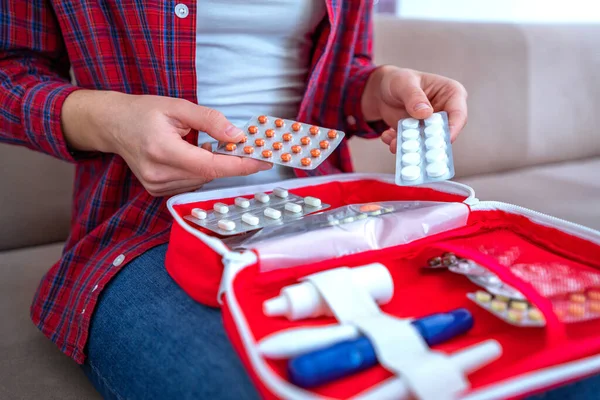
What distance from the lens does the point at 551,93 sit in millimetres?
1248

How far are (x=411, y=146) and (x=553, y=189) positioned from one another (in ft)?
2.09

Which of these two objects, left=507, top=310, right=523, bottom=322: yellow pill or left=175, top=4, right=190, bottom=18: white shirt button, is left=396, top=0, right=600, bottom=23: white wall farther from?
left=507, top=310, right=523, bottom=322: yellow pill

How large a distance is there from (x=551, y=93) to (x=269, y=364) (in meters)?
1.15

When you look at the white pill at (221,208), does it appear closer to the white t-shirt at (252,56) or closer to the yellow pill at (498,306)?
the white t-shirt at (252,56)

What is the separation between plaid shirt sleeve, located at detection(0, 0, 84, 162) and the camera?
544 millimetres

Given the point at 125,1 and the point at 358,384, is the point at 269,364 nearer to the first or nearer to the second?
the point at 358,384

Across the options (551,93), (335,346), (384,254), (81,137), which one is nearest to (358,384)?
(335,346)

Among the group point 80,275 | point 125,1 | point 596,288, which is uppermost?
point 125,1

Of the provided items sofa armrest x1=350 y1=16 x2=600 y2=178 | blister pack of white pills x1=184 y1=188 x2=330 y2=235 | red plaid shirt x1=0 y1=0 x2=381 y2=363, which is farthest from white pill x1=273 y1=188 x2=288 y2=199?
sofa armrest x1=350 y1=16 x2=600 y2=178

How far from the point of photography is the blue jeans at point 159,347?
0.35 m

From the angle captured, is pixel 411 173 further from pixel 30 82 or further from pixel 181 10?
pixel 30 82

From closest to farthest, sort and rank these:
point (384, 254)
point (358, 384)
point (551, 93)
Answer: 1. point (358, 384)
2. point (384, 254)
3. point (551, 93)

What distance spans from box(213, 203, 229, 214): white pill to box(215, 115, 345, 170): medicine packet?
46 millimetres

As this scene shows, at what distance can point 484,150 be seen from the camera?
1.16m
